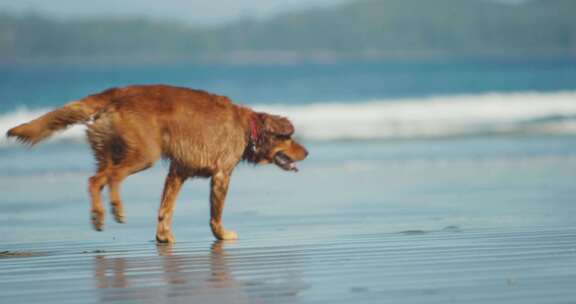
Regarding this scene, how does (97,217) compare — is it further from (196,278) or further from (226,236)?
(196,278)

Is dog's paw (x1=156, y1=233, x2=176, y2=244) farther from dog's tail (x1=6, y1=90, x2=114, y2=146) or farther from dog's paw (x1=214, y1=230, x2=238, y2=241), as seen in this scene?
dog's tail (x1=6, y1=90, x2=114, y2=146)

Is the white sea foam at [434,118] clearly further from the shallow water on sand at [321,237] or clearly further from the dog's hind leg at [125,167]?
the dog's hind leg at [125,167]

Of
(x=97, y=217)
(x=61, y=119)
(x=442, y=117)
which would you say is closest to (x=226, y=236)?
(x=97, y=217)

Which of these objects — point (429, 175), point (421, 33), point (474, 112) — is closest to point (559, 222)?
point (429, 175)

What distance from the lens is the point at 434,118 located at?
29.8m

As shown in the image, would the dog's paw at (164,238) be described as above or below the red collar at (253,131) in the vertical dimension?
below

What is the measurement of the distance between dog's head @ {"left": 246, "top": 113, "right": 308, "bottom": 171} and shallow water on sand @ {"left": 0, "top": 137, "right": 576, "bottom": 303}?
1.75 feet

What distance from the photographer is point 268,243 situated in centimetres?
831

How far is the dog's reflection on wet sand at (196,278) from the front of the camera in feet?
19.8

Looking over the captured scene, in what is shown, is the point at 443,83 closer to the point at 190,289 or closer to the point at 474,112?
the point at 474,112

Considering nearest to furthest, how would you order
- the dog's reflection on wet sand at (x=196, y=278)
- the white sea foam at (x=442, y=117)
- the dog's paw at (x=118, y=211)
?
the dog's reflection on wet sand at (x=196, y=278) → the dog's paw at (x=118, y=211) → the white sea foam at (x=442, y=117)

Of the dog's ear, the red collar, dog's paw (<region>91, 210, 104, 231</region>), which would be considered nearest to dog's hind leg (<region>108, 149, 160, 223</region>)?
dog's paw (<region>91, 210, 104, 231</region>)

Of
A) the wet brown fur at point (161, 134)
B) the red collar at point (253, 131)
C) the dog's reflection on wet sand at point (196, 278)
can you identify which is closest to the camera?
the dog's reflection on wet sand at point (196, 278)

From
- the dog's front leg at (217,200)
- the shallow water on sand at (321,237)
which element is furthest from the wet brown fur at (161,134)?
the shallow water on sand at (321,237)
